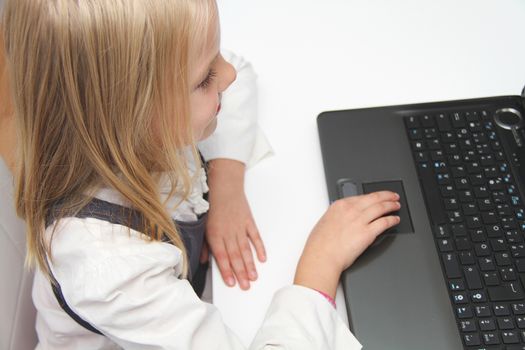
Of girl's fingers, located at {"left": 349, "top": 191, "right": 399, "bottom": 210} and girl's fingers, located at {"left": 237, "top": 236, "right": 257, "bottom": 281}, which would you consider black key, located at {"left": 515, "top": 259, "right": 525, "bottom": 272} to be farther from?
girl's fingers, located at {"left": 237, "top": 236, "right": 257, "bottom": 281}

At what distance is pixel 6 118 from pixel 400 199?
1.44ft

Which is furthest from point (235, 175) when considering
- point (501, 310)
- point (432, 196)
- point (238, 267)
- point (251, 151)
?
point (501, 310)

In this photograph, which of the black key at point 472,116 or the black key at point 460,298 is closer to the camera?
the black key at point 460,298

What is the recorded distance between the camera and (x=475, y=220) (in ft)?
1.94

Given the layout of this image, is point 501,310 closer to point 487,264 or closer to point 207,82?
point 487,264

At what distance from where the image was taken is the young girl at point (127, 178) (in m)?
0.49

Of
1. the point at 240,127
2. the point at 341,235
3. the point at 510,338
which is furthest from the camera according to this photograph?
the point at 240,127

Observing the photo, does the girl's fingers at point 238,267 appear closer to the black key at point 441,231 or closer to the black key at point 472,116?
the black key at point 441,231

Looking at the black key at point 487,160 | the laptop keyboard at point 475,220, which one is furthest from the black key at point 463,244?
the black key at point 487,160

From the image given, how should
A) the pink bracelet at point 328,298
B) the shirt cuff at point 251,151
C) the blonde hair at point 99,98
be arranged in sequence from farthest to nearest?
the shirt cuff at point 251,151 < the pink bracelet at point 328,298 < the blonde hair at point 99,98

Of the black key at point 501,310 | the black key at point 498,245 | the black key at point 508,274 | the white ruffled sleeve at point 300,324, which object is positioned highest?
the black key at point 498,245

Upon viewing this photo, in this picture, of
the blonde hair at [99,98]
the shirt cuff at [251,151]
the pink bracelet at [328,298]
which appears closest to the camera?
the blonde hair at [99,98]

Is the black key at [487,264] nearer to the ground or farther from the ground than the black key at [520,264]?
nearer to the ground

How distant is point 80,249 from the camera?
21.8 inches
